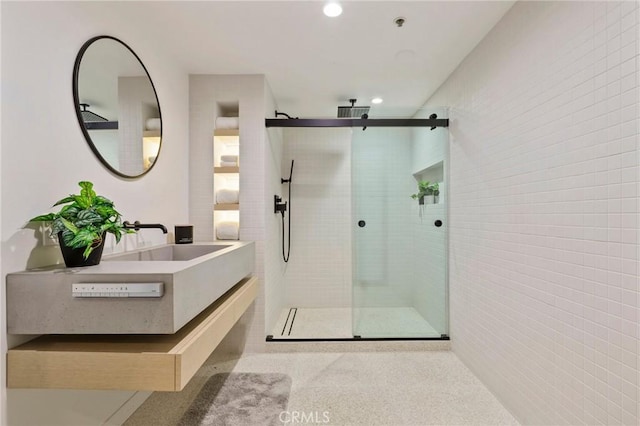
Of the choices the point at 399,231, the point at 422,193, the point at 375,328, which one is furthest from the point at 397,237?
the point at 375,328

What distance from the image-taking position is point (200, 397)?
1962 mm

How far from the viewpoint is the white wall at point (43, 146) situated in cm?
112

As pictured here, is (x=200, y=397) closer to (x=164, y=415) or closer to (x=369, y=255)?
(x=164, y=415)

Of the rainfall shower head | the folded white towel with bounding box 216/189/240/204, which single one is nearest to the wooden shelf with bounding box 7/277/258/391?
the folded white towel with bounding box 216/189/240/204

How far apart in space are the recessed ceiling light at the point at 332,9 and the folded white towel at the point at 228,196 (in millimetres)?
1523

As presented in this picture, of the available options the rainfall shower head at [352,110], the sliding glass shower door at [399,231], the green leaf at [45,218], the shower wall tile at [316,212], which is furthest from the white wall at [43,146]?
the shower wall tile at [316,212]

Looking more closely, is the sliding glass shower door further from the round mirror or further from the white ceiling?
the round mirror

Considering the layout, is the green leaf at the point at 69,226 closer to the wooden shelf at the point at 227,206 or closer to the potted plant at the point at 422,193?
the wooden shelf at the point at 227,206

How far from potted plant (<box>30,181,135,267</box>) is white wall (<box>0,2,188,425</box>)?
12 centimetres

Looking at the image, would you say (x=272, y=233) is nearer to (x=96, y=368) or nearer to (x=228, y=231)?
(x=228, y=231)

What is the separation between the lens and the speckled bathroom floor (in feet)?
5.80

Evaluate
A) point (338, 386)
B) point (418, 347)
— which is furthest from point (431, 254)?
point (338, 386)

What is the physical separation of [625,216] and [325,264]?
301 centimetres

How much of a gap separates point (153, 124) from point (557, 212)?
2.43 meters
